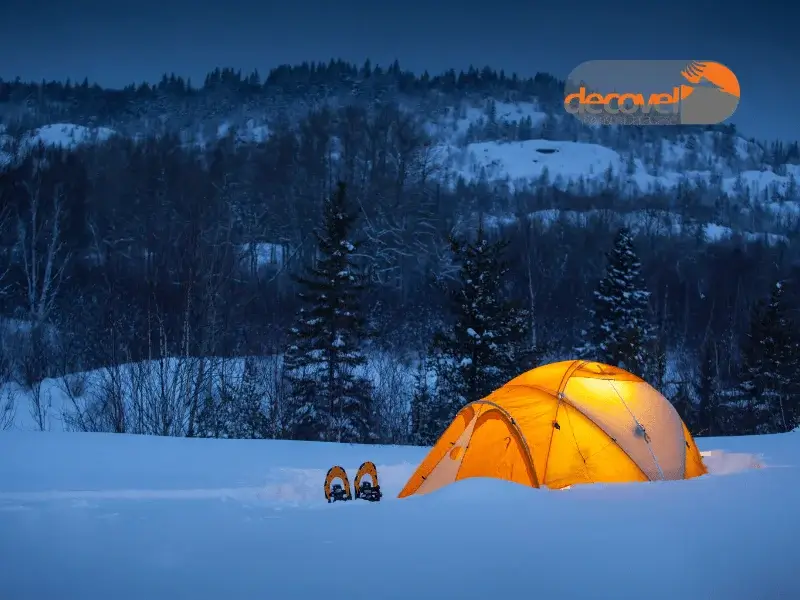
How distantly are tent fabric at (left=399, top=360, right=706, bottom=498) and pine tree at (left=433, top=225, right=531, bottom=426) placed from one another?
1102 cm

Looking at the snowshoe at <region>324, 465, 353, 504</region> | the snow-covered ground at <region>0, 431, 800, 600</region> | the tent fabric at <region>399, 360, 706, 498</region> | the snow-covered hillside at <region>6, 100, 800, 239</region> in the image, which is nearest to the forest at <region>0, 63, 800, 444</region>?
the snowshoe at <region>324, 465, 353, 504</region>

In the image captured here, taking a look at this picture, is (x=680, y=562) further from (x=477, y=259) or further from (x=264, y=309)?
(x=264, y=309)

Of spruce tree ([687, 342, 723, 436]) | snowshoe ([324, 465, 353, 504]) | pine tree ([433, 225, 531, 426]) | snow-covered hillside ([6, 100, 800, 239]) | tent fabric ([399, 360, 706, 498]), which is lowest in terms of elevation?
spruce tree ([687, 342, 723, 436])

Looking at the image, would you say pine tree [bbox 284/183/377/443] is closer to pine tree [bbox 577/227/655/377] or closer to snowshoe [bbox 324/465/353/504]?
pine tree [bbox 577/227/655/377]

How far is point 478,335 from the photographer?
19391 millimetres

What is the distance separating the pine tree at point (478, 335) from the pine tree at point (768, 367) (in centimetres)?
986

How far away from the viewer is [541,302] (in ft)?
117

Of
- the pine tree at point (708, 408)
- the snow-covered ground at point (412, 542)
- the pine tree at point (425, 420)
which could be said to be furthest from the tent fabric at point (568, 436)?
the pine tree at point (708, 408)

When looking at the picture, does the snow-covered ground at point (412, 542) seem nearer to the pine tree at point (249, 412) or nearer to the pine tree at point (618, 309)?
the pine tree at point (249, 412)

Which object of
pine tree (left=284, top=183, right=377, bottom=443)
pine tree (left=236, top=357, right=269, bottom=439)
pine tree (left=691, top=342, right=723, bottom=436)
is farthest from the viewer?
pine tree (left=691, top=342, right=723, bottom=436)

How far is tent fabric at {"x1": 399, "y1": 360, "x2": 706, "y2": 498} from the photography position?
7219mm

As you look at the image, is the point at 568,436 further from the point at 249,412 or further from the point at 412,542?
the point at 249,412

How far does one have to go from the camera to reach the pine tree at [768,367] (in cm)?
2400

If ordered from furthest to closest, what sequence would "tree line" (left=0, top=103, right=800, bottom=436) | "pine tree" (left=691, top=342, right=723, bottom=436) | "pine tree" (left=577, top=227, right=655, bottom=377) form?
"pine tree" (left=577, top=227, right=655, bottom=377), "pine tree" (left=691, top=342, right=723, bottom=436), "tree line" (left=0, top=103, right=800, bottom=436)
